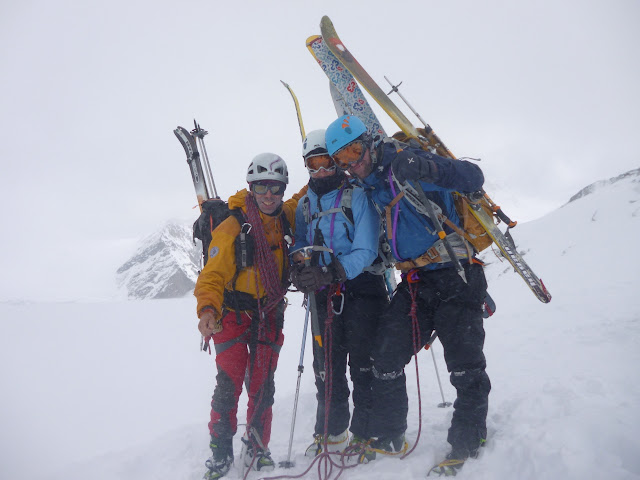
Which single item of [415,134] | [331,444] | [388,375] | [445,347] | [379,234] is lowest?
[331,444]

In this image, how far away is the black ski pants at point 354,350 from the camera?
374cm

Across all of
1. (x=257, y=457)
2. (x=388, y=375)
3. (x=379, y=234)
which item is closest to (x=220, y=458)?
(x=257, y=457)

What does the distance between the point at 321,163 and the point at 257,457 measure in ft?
10.5

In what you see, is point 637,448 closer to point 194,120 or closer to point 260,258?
point 260,258

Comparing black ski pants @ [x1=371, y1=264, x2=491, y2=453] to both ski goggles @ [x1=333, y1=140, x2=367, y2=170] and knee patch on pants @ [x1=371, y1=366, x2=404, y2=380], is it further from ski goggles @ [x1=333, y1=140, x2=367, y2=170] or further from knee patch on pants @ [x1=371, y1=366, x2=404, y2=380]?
ski goggles @ [x1=333, y1=140, x2=367, y2=170]

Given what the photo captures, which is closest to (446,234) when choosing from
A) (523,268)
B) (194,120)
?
(523,268)

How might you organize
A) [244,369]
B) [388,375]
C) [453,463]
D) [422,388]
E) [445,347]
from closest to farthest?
[453,463], [445,347], [388,375], [244,369], [422,388]

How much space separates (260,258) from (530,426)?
9.75 ft

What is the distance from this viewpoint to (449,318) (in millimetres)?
3322

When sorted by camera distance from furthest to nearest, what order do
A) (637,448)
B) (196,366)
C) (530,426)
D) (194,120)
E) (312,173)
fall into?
1. (196,366)
2. (194,120)
3. (312,173)
4. (530,426)
5. (637,448)

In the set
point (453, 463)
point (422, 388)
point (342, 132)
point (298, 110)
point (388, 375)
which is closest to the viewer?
point (453, 463)

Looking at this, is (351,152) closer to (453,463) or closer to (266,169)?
(266,169)

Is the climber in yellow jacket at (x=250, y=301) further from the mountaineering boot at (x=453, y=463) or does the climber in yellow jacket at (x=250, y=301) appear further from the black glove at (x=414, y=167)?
the mountaineering boot at (x=453, y=463)

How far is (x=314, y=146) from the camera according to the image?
399cm
